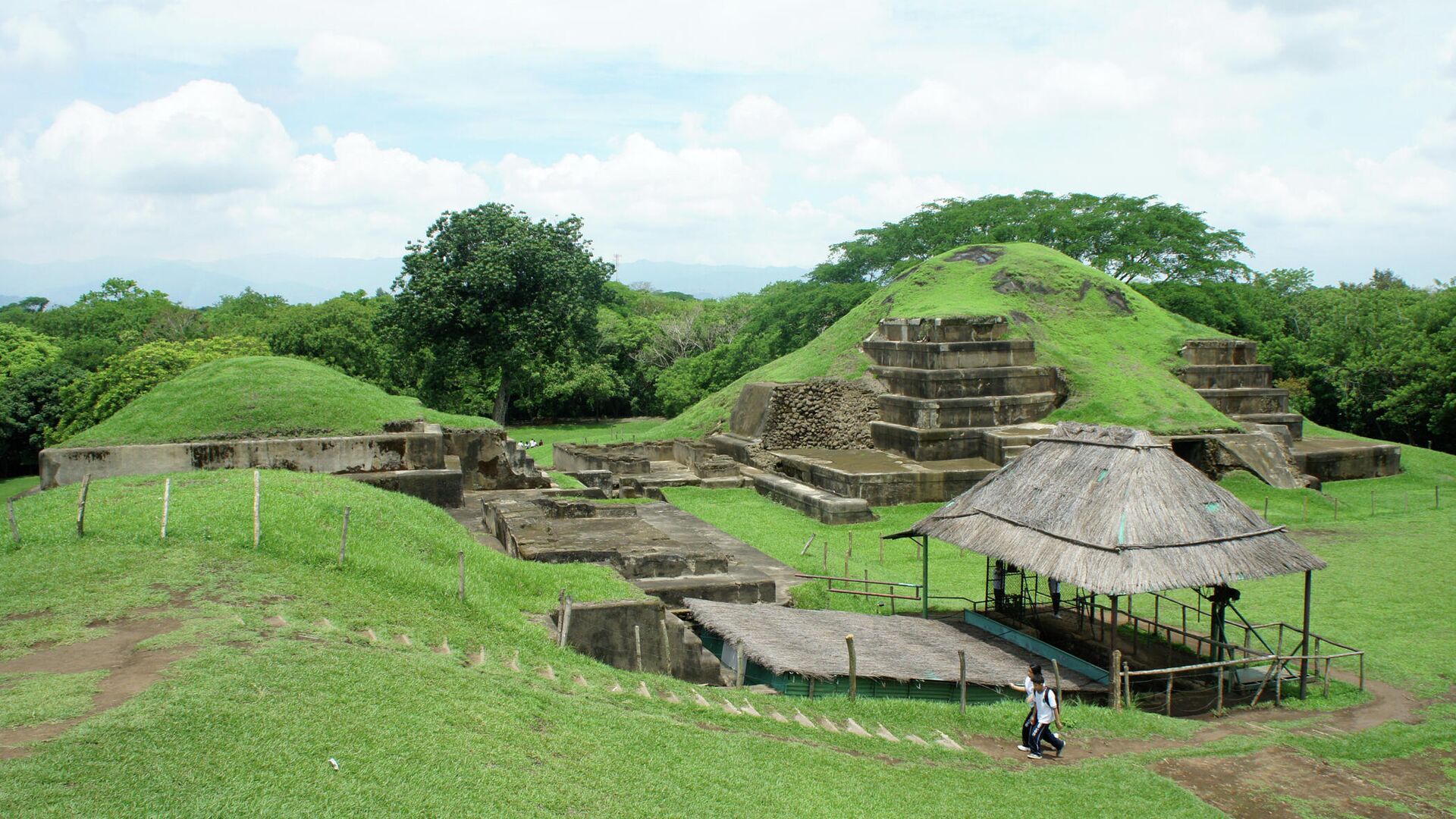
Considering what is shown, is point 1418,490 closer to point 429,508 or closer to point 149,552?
point 429,508

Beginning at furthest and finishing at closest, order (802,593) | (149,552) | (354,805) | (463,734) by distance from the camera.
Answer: (802,593) < (149,552) < (463,734) < (354,805)

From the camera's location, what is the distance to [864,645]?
9812 mm

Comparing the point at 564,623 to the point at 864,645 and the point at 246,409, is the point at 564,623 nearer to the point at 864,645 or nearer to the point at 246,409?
the point at 864,645

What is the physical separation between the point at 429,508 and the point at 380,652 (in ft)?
19.2

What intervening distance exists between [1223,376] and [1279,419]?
1.68 meters

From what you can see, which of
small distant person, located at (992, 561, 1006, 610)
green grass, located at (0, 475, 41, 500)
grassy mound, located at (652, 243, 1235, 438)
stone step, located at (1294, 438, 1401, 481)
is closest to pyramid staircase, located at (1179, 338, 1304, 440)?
grassy mound, located at (652, 243, 1235, 438)

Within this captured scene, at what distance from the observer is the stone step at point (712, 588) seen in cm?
1152

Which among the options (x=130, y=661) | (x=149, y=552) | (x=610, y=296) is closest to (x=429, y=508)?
(x=149, y=552)

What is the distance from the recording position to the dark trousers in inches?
310

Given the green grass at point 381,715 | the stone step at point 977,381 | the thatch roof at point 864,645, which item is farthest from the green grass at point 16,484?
the thatch roof at point 864,645

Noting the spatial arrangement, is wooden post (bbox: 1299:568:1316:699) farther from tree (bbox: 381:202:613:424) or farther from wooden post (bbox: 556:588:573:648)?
tree (bbox: 381:202:613:424)

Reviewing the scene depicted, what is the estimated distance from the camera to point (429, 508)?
1266cm

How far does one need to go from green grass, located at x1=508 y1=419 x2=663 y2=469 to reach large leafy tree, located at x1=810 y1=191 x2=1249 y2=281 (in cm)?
1089

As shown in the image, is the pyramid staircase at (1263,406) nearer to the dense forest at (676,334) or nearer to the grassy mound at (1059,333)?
the grassy mound at (1059,333)
